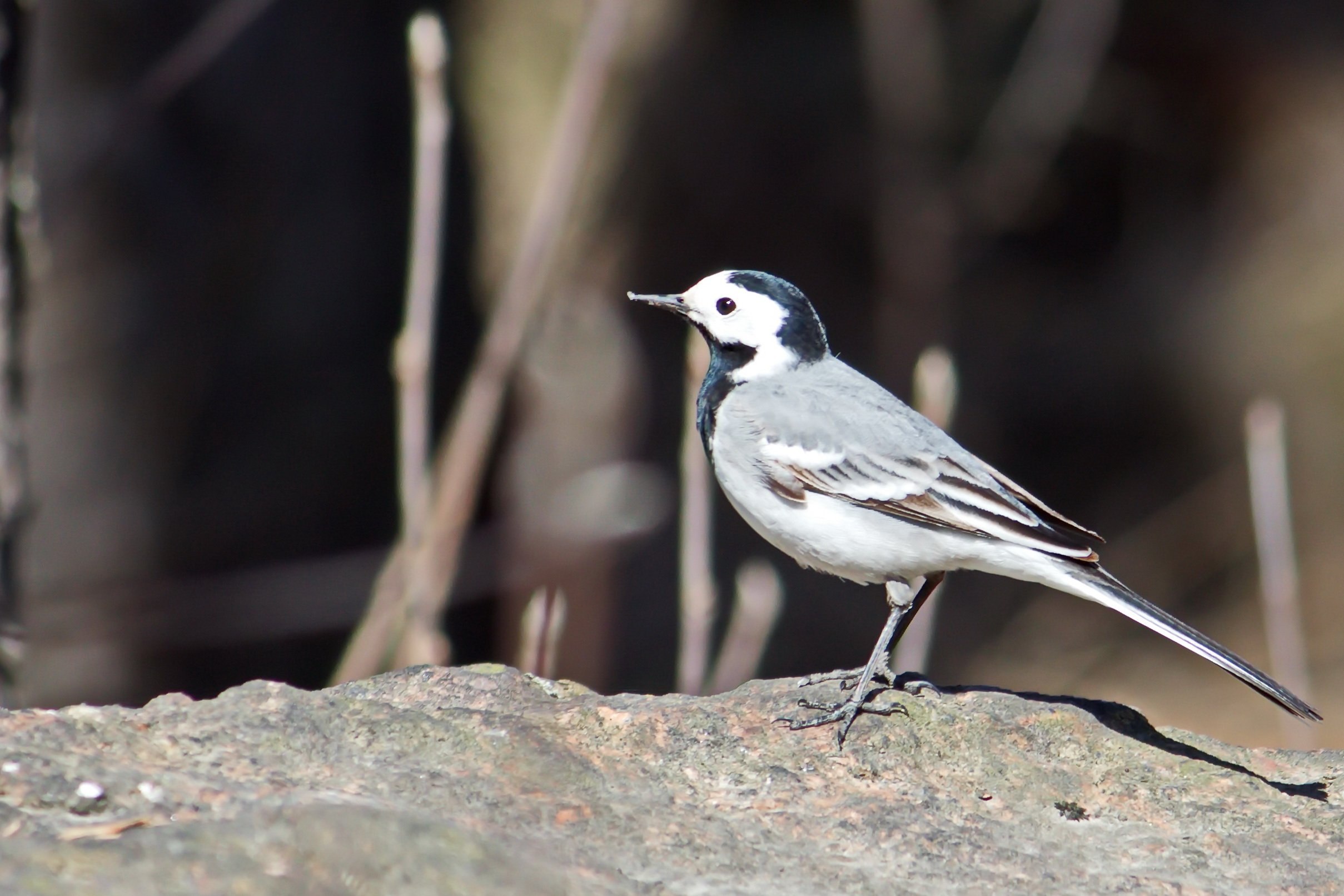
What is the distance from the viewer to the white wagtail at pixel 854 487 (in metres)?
4.29

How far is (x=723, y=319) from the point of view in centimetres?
535

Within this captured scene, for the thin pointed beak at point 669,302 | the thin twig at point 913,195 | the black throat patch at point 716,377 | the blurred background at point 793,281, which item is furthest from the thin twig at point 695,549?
the thin twig at point 913,195

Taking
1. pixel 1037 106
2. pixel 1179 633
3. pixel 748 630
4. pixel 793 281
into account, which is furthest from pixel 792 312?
pixel 1037 106

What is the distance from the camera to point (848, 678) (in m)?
4.61

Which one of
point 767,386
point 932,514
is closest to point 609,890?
point 932,514

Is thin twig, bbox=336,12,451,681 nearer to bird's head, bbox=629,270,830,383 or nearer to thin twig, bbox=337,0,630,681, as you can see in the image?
thin twig, bbox=337,0,630,681

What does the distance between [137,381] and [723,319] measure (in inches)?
146

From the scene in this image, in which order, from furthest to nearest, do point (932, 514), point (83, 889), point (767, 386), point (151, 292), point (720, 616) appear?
point (720, 616)
point (151, 292)
point (767, 386)
point (932, 514)
point (83, 889)

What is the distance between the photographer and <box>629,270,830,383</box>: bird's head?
208 inches

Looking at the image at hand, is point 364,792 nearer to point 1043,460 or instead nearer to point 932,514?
point 932,514

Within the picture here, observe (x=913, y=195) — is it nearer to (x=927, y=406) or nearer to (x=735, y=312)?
(x=735, y=312)

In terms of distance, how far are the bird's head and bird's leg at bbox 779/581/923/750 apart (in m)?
0.98

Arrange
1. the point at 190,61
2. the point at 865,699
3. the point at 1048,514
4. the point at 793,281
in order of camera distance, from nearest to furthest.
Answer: the point at 865,699
the point at 1048,514
the point at 190,61
the point at 793,281

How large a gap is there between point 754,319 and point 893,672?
1.36 m
